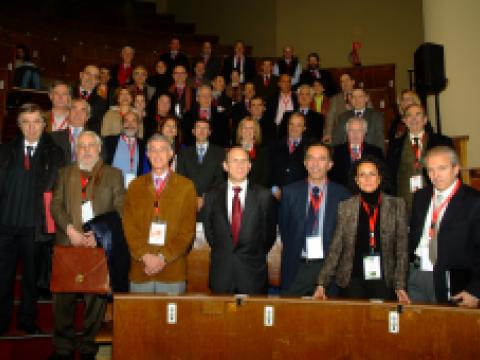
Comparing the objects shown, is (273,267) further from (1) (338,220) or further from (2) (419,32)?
(2) (419,32)

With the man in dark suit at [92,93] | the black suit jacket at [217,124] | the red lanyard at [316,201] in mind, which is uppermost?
the man in dark suit at [92,93]

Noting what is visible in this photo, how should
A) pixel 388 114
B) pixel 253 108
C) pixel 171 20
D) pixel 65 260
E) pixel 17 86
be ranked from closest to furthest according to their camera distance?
pixel 65 260, pixel 253 108, pixel 17 86, pixel 388 114, pixel 171 20

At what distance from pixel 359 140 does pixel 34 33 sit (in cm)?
762

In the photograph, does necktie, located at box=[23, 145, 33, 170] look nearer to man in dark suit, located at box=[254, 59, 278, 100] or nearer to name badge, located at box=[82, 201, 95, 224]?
name badge, located at box=[82, 201, 95, 224]

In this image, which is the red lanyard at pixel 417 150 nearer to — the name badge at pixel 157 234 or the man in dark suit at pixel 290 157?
the man in dark suit at pixel 290 157

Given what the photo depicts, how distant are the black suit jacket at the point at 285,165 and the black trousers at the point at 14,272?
1.84 m

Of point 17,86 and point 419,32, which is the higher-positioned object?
point 419,32

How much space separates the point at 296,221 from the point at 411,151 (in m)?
1.38

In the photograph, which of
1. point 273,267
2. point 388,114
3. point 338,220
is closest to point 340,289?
point 338,220

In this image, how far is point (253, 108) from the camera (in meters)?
5.45

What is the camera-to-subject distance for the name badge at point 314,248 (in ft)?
9.71

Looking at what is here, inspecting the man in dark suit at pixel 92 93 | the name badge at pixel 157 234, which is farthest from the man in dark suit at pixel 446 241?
the man in dark suit at pixel 92 93

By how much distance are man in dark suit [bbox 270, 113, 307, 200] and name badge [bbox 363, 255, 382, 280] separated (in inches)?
52.2

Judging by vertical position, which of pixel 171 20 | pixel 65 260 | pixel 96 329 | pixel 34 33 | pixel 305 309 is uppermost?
pixel 171 20
